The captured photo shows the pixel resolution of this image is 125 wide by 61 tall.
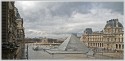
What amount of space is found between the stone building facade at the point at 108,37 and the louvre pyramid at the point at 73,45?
73 mm

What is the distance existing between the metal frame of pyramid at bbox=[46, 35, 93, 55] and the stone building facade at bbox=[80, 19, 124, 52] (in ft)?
0.25

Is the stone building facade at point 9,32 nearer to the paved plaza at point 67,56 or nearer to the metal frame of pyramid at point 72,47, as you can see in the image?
the paved plaza at point 67,56

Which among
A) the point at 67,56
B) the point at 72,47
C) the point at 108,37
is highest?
the point at 108,37

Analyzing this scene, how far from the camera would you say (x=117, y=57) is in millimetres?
5355

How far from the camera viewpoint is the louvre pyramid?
5453 millimetres

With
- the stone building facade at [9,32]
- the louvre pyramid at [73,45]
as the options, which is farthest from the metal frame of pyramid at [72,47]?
the stone building facade at [9,32]

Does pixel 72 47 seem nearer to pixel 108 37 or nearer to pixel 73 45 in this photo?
pixel 73 45

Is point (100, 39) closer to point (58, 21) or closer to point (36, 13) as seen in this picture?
point (58, 21)

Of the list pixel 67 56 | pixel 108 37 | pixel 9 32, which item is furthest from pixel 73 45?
pixel 9 32

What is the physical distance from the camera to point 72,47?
5.49 meters

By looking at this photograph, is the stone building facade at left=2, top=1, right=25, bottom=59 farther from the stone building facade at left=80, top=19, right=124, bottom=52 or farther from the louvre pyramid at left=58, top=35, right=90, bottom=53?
the stone building facade at left=80, top=19, right=124, bottom=52

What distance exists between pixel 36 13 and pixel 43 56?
0.64m

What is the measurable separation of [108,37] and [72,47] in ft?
1.84

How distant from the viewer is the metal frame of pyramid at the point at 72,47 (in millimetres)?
5453
